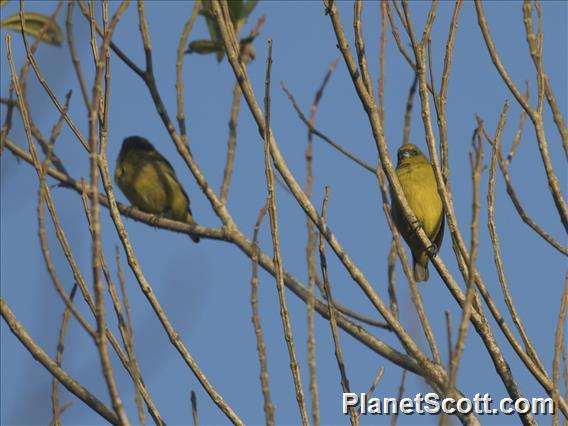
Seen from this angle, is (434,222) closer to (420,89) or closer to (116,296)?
(420,89)

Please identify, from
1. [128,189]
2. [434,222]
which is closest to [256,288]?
[434,222]

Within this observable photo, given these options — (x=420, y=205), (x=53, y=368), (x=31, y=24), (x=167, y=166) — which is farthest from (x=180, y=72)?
(x=167, y=166)

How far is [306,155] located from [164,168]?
20.3ft

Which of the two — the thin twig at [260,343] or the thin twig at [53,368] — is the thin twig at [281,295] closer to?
the thin twig at [260,343]

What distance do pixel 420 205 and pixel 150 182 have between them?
3849 mm

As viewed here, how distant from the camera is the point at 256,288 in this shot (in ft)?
10.8

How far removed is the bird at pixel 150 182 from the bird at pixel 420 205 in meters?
2.79

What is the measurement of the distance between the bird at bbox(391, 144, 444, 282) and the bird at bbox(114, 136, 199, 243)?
279 cm

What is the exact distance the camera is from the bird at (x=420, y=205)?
22.5ft

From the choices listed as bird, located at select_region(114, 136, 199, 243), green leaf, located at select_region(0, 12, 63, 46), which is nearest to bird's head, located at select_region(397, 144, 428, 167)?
bird, located at select_region(114, 136, 199, 243)

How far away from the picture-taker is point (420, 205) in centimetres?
689

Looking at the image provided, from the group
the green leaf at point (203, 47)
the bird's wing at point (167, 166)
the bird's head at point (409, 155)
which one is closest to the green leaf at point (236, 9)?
the green leaf at point (203, 47)

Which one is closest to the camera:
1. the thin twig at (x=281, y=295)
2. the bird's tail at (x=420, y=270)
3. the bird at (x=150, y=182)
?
the thin twig at (x=281, y=295)

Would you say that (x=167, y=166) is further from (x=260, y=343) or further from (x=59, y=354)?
Result: (x=260, y=343)
